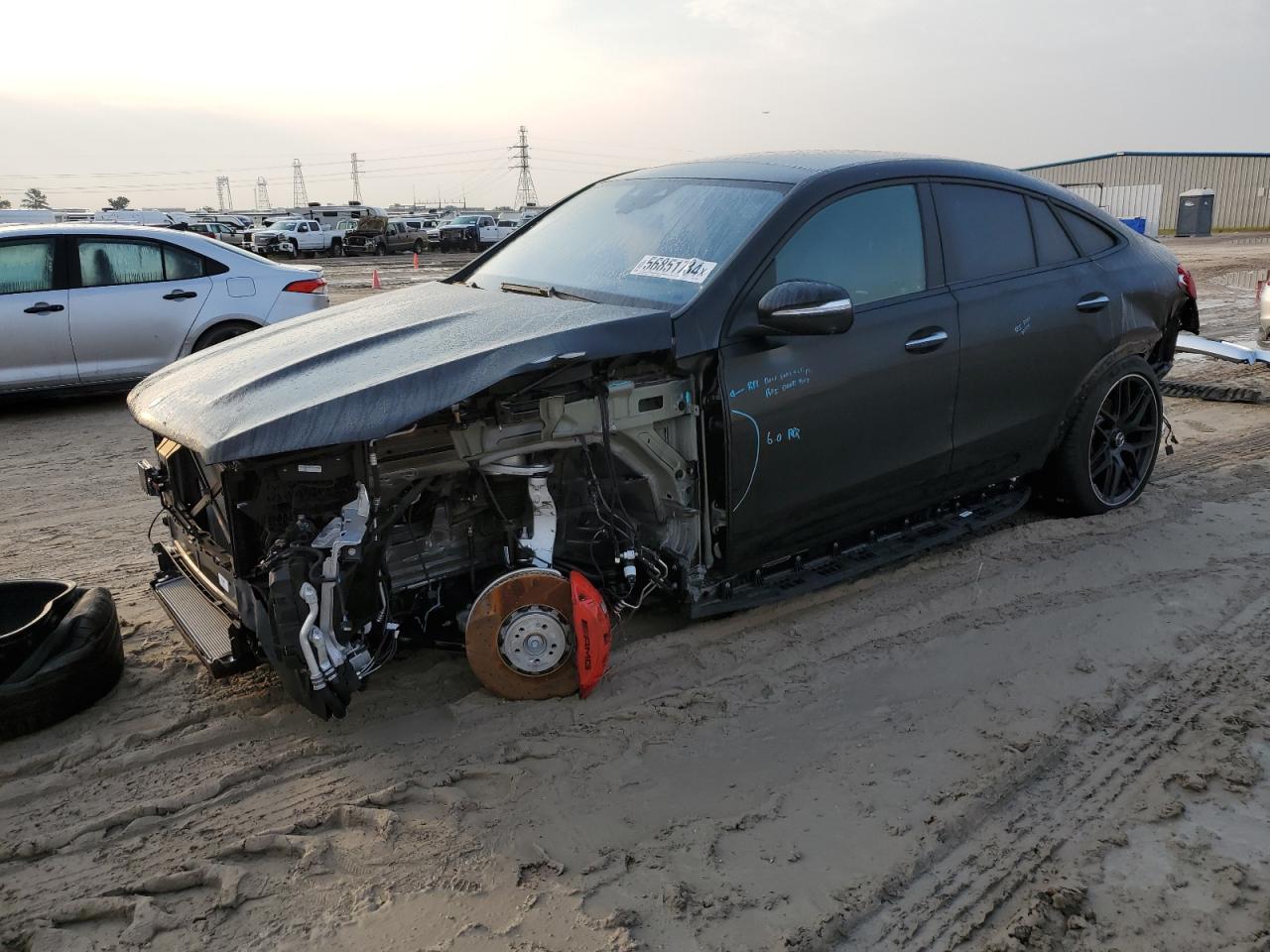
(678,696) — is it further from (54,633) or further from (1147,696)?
(54,633)

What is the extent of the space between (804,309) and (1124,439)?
2610mm

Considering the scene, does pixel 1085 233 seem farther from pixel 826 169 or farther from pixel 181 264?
pixel 181 264

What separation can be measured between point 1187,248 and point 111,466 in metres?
30.5

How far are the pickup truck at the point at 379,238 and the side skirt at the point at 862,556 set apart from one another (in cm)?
3486

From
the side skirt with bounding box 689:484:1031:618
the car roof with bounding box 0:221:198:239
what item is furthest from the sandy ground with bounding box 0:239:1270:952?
the car roof with bounding box 0:221:198:239

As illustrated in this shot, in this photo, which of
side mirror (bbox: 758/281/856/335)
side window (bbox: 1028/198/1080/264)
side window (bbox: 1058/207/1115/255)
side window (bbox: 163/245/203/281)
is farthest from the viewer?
side window (bbox: 163/245/203/281)

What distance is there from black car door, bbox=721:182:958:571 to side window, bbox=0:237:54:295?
6.60 meters

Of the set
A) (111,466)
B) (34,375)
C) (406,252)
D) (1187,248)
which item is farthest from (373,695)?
(406,252)

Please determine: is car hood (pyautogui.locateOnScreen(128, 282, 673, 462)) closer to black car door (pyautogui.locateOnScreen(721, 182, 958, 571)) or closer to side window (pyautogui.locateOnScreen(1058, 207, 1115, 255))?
black car door (pyautogui.locateOnScreen(721, 182, 958, 571))

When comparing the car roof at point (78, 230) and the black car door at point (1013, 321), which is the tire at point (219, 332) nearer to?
the car roof at point (78, 230)

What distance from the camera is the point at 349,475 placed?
3057 millimetres

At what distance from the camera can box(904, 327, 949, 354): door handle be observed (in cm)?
398

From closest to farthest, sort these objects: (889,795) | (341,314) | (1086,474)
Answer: (889,795)
(341,314)
(1086,474)

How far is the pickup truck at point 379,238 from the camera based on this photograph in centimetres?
3678
